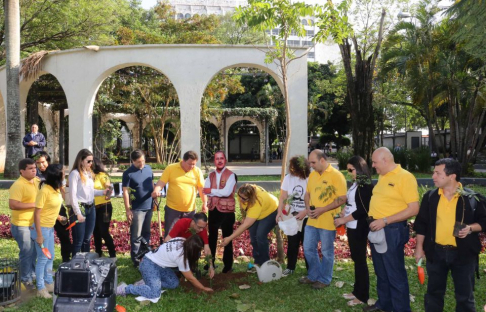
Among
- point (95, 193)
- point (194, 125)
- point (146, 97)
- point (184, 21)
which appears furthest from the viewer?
point (184, 21)

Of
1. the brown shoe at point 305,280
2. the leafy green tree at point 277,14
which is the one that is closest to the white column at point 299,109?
the leafy green tree at point 277,14

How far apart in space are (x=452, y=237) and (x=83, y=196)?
429cm

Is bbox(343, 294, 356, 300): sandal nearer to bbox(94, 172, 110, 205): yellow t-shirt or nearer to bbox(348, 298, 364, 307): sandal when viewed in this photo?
bbox(348, 298, 364, 307): sandal

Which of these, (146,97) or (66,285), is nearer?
(66,285)

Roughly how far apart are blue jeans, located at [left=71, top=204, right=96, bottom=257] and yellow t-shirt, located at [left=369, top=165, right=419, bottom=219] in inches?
140

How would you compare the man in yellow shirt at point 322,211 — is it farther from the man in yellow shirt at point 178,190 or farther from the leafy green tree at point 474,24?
the leafy green tree at point 474,24

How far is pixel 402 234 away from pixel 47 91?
17612 millimetres

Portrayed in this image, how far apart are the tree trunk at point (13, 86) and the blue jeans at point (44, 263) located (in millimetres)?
11411

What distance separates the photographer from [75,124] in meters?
14.6

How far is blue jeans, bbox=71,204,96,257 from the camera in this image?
19.3 feet

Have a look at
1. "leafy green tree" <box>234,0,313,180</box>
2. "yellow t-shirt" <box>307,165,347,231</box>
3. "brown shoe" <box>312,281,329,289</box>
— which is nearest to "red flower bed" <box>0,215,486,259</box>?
"brown shoe" <box>312,281,329,289</box>

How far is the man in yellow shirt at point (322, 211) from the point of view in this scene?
17.3 ft

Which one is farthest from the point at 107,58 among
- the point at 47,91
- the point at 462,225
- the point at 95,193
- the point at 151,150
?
the point at 151,150

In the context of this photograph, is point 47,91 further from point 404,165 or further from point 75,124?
point 404,165
